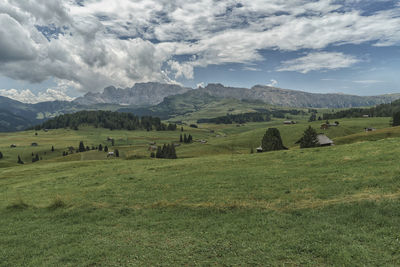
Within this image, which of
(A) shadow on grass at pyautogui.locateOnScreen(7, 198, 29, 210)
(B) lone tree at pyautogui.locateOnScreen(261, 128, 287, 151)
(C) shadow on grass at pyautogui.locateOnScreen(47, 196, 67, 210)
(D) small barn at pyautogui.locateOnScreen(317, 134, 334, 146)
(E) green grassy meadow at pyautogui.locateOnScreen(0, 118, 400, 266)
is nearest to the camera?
(E) green grassy meadow at pyautogui.locateOnScreen(0, 118, 400, 266)

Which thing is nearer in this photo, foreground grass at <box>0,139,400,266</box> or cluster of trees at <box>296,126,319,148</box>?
foreground grass at <box>0,139,400,266</box>

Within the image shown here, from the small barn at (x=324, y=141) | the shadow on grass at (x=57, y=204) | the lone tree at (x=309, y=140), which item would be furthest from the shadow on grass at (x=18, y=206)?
the small barn at (x=324, y=141)

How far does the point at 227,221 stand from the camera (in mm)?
15648

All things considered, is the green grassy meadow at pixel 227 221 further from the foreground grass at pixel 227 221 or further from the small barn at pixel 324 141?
the small barn at pixel 324 141

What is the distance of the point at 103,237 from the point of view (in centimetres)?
1495

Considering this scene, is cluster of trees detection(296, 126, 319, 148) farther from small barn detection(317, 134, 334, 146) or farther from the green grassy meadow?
the green grassy meadow

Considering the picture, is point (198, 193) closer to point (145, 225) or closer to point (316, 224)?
point (145, 225)

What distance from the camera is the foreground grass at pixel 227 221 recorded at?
37.2 ft

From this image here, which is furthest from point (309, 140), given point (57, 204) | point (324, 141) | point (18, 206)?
point (18, 206)

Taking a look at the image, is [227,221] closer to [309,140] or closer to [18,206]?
[18,206]

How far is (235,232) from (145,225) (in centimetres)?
680

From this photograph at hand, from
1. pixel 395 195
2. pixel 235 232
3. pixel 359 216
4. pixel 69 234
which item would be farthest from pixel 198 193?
pixel 395 195

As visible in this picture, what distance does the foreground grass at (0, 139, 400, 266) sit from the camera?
37.2 ft

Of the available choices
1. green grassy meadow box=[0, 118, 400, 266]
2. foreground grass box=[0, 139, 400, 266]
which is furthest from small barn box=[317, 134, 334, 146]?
foreground grass box=[0, 139, 400, 266]
